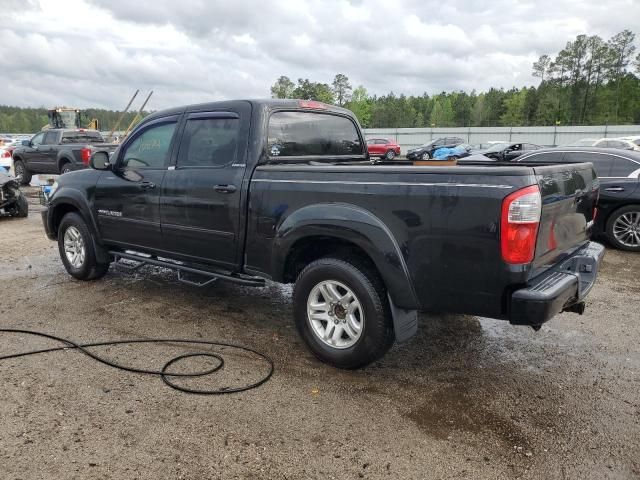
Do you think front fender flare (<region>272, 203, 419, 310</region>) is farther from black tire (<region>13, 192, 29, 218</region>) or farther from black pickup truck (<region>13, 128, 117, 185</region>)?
black pickup truck (<region>13, 128, 117, 185</region>)

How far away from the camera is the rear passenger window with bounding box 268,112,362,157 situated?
4.38m

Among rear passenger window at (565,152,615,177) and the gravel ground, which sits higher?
rear passenger window at (565,152,615,177)

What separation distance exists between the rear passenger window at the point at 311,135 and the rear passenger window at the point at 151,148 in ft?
3.71

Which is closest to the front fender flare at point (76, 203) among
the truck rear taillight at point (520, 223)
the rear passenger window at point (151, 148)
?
the rear passenger window at point (151, 148)

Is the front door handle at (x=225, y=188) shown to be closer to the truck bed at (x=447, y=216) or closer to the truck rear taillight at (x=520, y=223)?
the truck bed at (x=447, y=216)

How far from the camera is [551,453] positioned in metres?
2.79

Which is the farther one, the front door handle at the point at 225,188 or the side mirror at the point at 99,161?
the side mirror at the point at 99,161

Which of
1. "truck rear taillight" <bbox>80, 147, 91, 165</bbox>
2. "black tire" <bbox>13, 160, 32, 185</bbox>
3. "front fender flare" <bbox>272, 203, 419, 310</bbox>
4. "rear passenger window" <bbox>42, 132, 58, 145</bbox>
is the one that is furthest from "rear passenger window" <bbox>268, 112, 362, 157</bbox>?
"black tire" <bbox>13, 160, 32, 185</bbox>

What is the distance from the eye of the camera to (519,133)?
45438 mm

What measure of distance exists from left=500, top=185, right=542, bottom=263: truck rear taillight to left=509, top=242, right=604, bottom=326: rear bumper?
0.71 ft

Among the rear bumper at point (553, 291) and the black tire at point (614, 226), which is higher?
the rear bumper at point (553, 291)

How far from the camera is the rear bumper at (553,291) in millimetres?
2936

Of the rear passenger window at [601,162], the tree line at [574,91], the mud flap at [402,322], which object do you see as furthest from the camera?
the tree line at [574,91]

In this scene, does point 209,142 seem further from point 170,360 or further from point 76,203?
point 76,203
